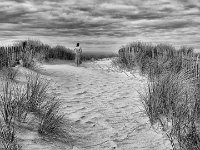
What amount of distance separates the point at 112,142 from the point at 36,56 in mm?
12386

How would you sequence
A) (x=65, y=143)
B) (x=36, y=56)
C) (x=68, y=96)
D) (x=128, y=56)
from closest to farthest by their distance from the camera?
1. (x=65, y=143)
2. (x=68, y=96)
3. (x=128, y=56)
4. (x=36, y=56)

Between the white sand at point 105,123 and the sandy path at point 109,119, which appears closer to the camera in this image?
the white sand at point 105,123

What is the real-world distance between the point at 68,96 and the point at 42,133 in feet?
9.32

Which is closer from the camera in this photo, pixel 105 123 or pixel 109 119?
pixel 105 123

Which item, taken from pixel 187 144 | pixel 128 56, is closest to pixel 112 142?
pixel 187 144

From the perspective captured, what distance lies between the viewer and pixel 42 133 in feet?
12.4

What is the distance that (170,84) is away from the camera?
203 inches

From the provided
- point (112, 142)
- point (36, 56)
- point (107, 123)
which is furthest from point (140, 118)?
point (36, 56)

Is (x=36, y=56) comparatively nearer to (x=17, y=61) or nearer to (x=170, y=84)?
(x=17, y=61)

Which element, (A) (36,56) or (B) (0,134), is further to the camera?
(A) (36,56)

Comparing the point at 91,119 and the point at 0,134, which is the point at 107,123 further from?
the point at 0,134

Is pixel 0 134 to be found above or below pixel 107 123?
above

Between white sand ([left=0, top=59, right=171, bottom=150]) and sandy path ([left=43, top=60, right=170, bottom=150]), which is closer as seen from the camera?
white sand ([left=0, top=59, right=171, bottom=150])

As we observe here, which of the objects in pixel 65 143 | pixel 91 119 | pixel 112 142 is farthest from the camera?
pixel 91 119
